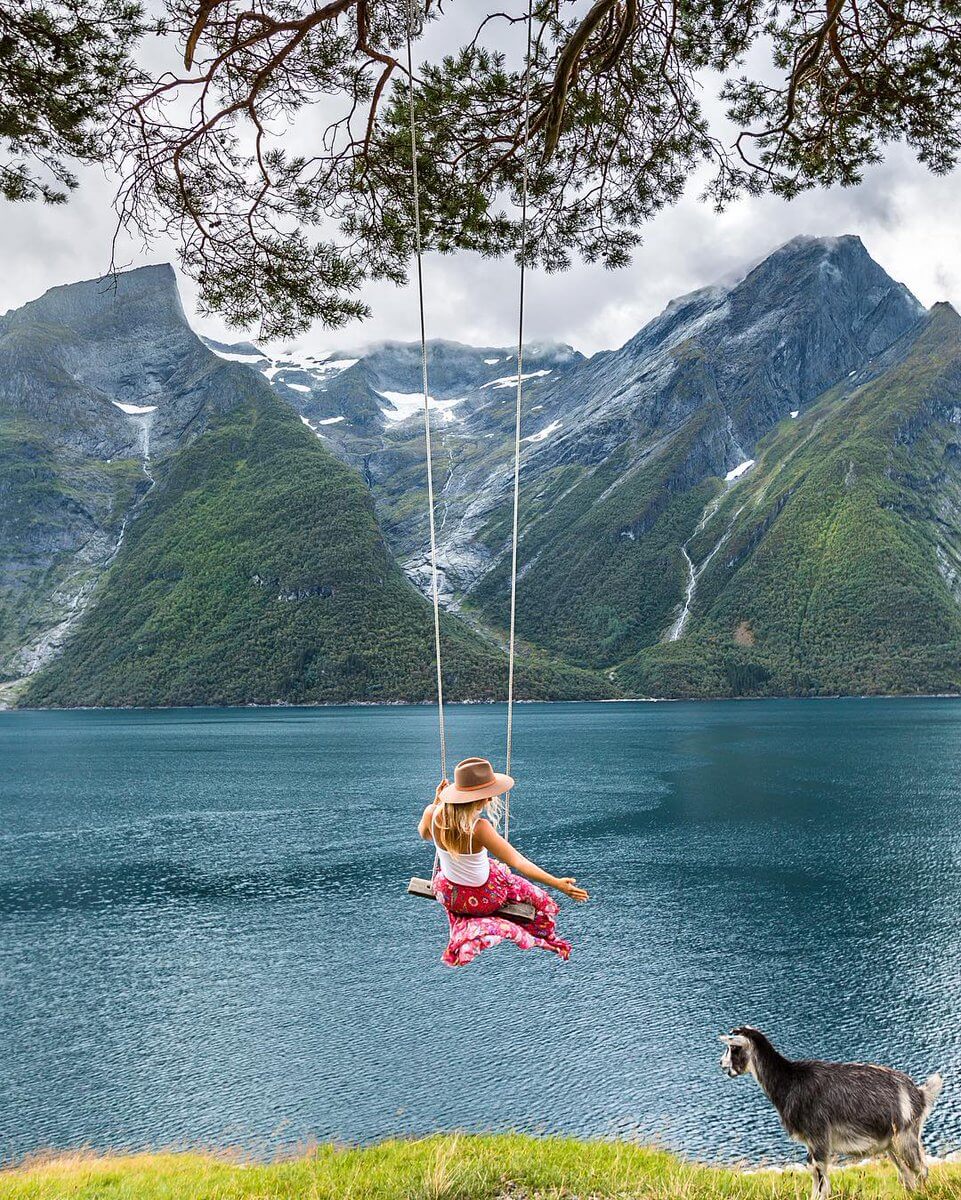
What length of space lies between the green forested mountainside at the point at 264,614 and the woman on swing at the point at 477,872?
12897 cm

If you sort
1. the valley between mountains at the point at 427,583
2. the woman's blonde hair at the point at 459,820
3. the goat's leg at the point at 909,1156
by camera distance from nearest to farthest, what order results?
1. the woman's blonde hair at the point at 459,820
2. the goat's leg at the point at 909,1156
3. the valley between mountains at the point at 427,583

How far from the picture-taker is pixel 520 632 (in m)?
182

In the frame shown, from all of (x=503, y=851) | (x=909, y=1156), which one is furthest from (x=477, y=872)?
(x=909, y=1156)

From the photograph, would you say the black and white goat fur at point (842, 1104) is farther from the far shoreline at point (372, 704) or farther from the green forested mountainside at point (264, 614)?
the green forested mountainside at point (264, 614)

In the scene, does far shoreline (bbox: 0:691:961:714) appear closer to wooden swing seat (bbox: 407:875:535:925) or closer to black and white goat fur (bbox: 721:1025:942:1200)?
black and white goat fur (bbox: 721:1025:942:1200)

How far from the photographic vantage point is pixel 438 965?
21984 mm

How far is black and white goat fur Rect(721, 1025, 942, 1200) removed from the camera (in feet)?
19.0

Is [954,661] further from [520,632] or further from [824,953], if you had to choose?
[824,953]

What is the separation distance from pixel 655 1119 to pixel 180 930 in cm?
1717

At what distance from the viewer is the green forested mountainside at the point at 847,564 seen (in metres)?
139

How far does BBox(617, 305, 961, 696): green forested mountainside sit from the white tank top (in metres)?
147

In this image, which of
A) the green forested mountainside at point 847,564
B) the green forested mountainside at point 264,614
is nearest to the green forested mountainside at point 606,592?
the green forested mountainside at point 847,564

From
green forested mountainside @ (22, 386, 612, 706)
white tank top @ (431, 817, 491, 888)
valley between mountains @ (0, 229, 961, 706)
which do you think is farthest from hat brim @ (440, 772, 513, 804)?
valley between mountains @ (0, 229, 961, 706)

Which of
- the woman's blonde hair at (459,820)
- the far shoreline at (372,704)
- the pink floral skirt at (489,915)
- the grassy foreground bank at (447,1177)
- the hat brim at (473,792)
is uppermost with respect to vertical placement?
the hat brim at (473,792)
